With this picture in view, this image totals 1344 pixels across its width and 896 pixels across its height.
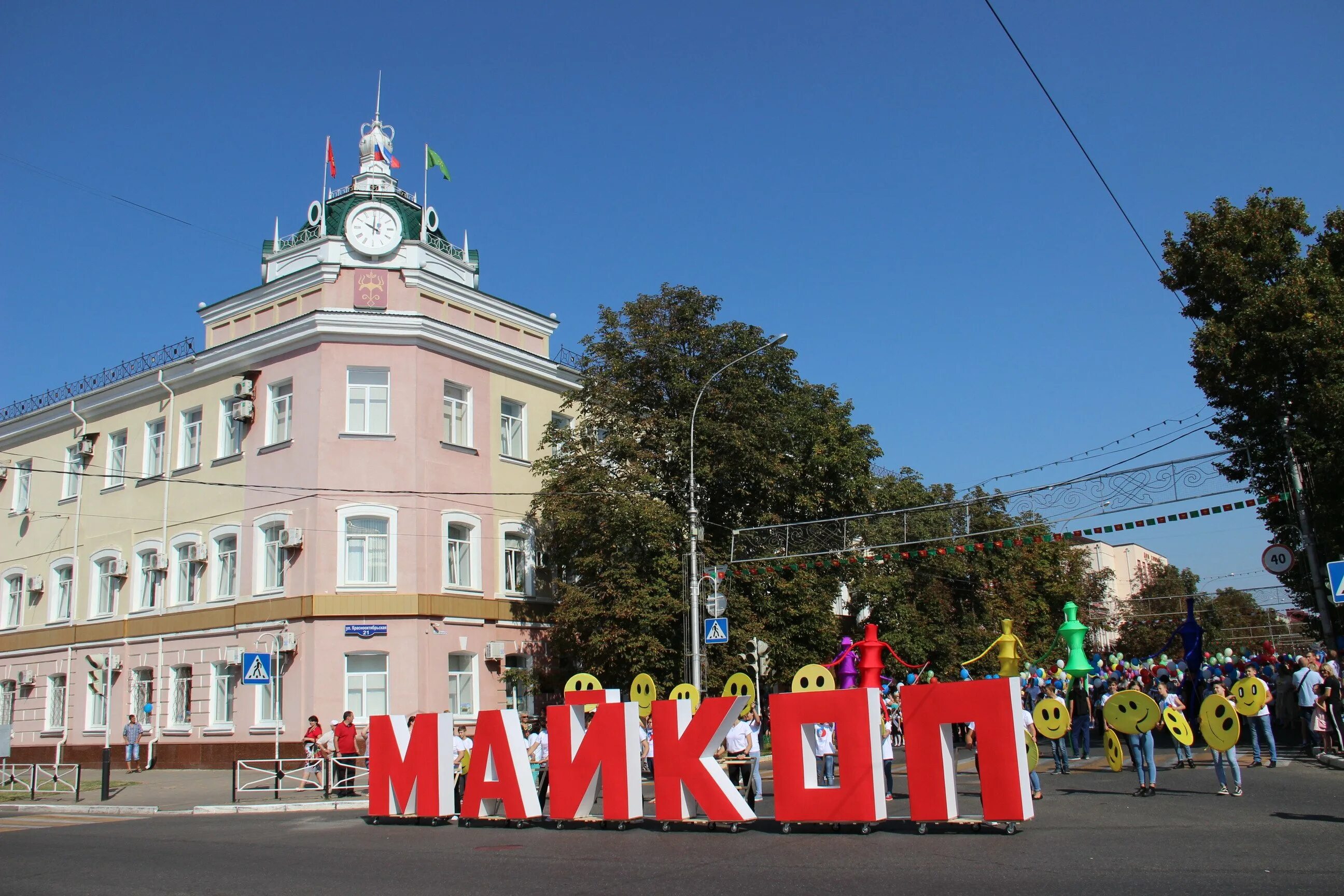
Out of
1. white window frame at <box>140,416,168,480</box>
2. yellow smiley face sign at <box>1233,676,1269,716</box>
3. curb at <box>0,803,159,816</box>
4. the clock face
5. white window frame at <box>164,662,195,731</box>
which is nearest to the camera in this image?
yellow smiley face sign at <box>1233,676,1269,716</box>

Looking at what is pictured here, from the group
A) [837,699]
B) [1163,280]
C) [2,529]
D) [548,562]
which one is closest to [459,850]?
[837,699]

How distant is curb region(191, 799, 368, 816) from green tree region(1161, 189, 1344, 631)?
17613 millimetres

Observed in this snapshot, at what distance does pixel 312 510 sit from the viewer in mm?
26828

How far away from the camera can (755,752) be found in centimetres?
1532

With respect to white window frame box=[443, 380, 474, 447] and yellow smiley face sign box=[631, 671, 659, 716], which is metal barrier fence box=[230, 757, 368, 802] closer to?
yellow smiley face sign box=[631, 671, 659, 716]

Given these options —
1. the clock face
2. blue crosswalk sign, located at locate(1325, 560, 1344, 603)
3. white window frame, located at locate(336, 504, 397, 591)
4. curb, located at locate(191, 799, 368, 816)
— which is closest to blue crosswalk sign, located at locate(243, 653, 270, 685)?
curb, located at locate(191, 799, 368, 816)

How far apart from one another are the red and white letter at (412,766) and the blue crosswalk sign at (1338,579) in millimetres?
12424

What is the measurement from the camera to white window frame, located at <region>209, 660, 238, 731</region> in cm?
2744

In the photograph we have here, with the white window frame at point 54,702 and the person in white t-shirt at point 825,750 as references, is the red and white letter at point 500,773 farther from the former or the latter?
the white window frame at point 54,702

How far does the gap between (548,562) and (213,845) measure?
1634 centimetres

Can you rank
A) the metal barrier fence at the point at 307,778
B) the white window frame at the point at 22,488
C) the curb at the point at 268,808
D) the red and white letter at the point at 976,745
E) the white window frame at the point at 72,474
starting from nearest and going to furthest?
the red and white letter at the point at 976,745, the curb at the point at 268,808, the metal barrier fence at the point at 307,778, the white window frame at the point at 72,474, the white window frame at the point at 22,488

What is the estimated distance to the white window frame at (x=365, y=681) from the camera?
26.0 m

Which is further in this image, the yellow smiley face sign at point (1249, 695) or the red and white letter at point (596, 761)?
the yellow smiley face sign at point (1249, 695)

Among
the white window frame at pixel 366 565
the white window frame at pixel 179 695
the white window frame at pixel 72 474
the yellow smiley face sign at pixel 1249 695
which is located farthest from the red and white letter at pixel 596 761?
the white window frame at pixel 72 474
